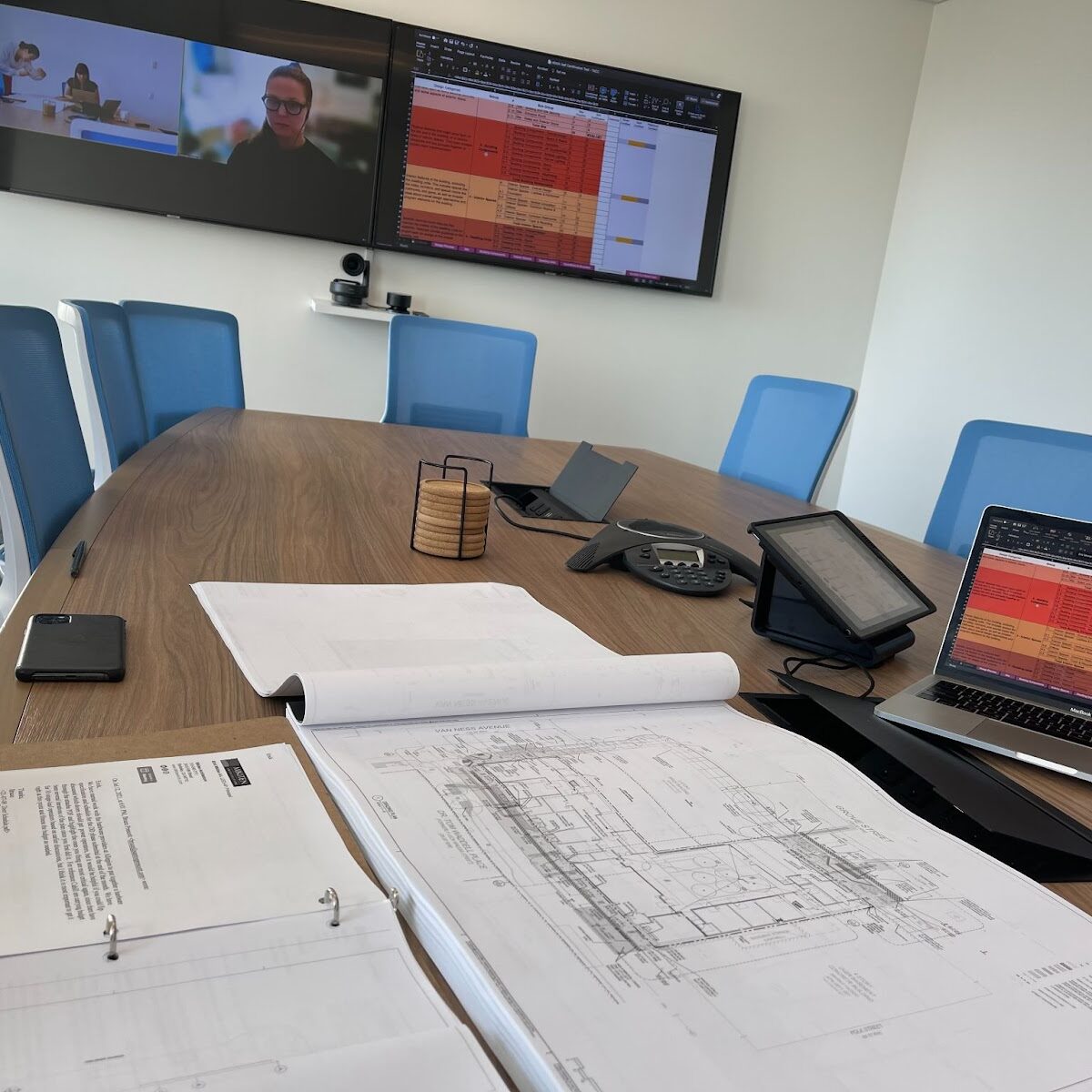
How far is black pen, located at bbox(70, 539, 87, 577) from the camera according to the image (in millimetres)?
1133

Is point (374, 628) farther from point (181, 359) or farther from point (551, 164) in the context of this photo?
point (551, 164)

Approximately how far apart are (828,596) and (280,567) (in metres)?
0.66

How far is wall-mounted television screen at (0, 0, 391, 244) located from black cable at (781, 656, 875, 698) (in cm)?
361

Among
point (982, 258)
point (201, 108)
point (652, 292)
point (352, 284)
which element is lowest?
point (352, 284)

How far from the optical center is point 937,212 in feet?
15.8

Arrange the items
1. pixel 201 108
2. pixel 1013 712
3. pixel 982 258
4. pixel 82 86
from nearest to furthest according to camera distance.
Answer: pixel 1013 712 → pixel 82 86 → pixel 201 108 → pixel 982 258

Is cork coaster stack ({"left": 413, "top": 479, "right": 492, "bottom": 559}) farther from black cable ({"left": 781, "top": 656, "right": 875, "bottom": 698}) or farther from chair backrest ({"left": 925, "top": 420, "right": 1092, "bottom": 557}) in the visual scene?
chair backrest ({"left": 925, "top": 420, "right": 1092, "bottom": 557})

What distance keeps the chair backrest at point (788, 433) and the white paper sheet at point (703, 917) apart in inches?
90.6

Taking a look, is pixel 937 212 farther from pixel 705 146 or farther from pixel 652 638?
pixel 652 638

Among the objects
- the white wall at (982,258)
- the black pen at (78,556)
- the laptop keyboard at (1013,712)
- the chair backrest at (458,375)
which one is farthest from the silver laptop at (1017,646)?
the white wall at (982,258)

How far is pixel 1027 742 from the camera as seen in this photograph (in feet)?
3.16

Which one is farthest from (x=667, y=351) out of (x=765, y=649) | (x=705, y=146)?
(x=765, y=649)

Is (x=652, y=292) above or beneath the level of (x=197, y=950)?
above

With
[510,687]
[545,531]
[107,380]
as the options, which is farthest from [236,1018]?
[107,380]
